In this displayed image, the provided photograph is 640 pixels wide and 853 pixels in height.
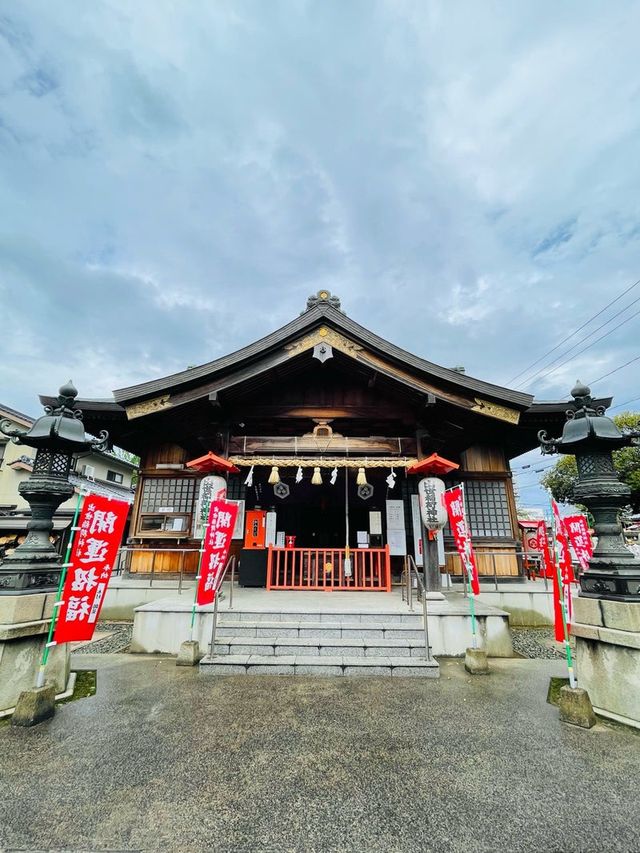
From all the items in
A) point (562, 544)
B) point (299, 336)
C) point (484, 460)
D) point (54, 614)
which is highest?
point (299, 336)

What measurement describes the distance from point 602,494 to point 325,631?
491 cm

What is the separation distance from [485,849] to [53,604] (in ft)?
17.1

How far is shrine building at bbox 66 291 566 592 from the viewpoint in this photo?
9211 millimetres

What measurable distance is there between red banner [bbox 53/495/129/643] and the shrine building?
3316 mm

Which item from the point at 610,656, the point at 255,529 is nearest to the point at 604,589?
the point at 610,656

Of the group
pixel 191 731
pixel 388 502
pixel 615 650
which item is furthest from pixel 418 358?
pixel 191 731

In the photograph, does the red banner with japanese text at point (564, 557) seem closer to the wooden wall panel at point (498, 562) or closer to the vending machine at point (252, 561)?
the wooden wall panel at point (498, 562)

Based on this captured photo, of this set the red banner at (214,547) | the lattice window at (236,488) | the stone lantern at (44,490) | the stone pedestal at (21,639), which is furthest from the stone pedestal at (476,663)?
the lattice window at (236,488)

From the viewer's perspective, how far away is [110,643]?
310 inches

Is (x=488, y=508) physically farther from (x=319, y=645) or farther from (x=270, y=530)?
(x=319, y=645)

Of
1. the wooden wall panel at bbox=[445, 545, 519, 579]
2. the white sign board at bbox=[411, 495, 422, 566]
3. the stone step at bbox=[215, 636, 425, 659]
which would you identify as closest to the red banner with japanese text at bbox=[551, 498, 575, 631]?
the stone step at bbox=[215, 636, 425, 659]

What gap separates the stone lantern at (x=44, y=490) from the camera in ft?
15.5

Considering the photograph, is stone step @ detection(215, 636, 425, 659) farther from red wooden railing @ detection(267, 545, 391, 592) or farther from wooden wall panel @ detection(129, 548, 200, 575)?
wooden wall panel @ detection(129, 548, 200, 575)

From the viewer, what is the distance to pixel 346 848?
2.52 m
